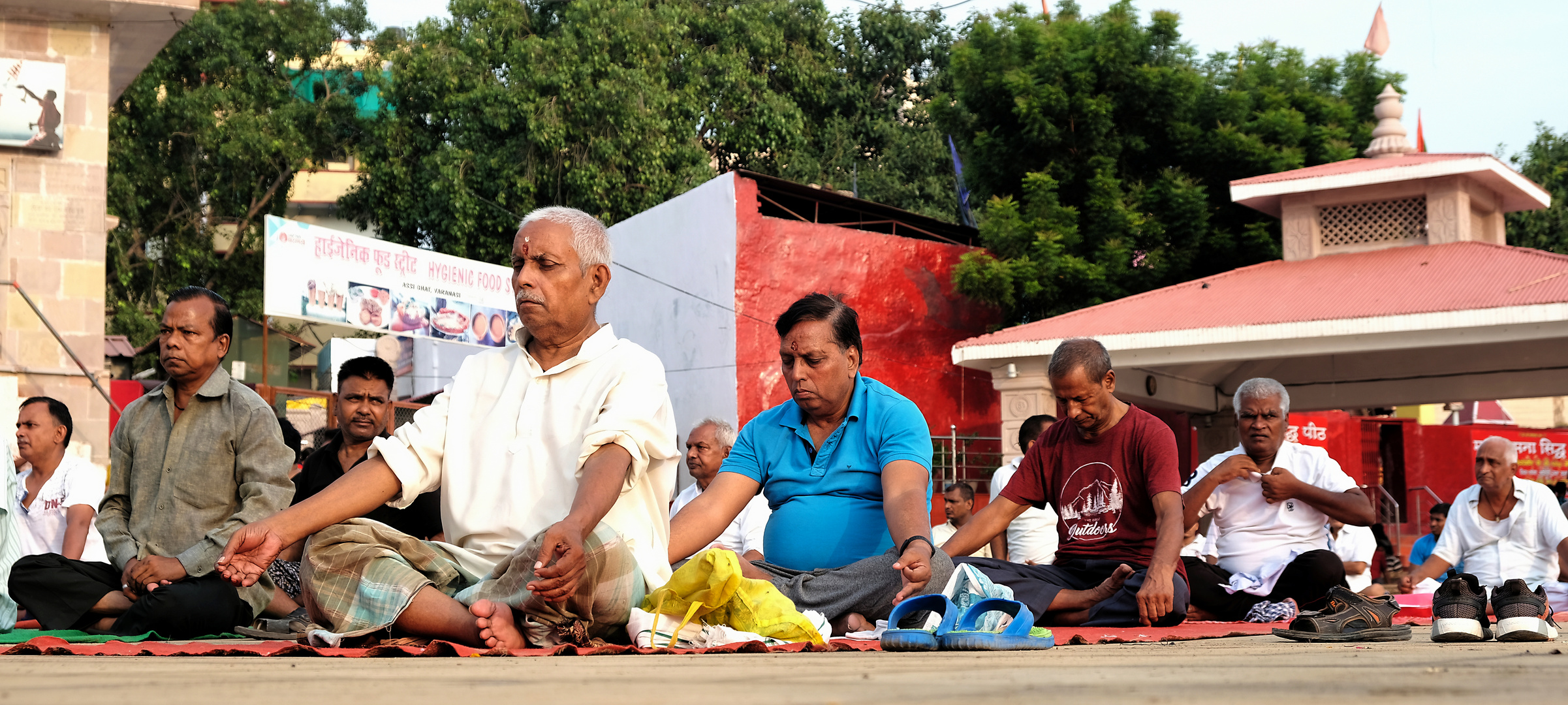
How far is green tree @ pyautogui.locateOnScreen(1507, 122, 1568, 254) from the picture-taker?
21.6m

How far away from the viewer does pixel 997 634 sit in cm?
343

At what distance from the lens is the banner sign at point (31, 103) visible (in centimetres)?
1172

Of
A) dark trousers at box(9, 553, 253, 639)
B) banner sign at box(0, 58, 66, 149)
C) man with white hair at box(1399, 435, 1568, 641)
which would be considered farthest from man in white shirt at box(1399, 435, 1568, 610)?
banner sign at box(0, 58, 66, 149)

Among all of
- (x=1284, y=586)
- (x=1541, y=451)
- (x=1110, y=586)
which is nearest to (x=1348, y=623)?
(x=1110, y=586)

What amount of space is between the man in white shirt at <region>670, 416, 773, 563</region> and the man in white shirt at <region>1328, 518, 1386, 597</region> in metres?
2.98

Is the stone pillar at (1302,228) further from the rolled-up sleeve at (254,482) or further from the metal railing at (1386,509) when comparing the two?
the rolled-up sleeve at (254,482)

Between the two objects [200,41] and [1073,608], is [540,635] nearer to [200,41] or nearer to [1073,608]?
[1073,608]

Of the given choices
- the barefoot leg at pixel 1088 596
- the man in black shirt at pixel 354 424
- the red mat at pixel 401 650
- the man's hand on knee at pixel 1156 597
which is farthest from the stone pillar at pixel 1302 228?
the red mat at pixel 401 650

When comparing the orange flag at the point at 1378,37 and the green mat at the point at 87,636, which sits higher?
the orange flag at the point at 1378,37

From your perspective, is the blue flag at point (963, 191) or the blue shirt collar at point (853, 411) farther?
the blue flag at point (963, 191)

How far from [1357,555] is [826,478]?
3.91m

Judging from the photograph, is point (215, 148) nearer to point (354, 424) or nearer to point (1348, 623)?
point (354, 424)

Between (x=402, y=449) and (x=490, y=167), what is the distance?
62.2ft

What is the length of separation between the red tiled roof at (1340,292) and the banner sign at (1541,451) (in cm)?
1029
